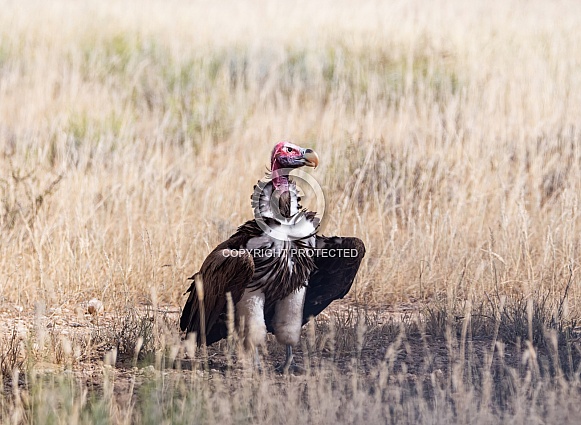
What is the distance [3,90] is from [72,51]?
148 centimetres

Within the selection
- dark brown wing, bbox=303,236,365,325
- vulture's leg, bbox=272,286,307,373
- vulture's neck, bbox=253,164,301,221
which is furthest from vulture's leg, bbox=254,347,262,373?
vulture's neck, bbox=253,164,301,221

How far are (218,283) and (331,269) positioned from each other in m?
0.67

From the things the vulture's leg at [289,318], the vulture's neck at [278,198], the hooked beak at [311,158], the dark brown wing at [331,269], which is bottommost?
the vulture's leg at [289,318]

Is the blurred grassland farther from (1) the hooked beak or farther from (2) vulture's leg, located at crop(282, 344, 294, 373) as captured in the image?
(1) the hooked beak

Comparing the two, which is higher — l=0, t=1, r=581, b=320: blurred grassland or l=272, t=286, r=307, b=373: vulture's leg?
l=0, t=1, r=581, b=320: blurred grassland

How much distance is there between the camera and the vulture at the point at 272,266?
464 cm

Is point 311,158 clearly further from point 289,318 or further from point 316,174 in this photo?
point 316,174

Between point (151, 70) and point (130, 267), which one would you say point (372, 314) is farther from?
point (151, 70)

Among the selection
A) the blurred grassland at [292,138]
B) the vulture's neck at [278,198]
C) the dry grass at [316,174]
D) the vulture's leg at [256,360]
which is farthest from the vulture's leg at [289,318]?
the blurred grassland at [292,138]

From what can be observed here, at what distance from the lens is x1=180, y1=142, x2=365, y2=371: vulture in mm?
4637

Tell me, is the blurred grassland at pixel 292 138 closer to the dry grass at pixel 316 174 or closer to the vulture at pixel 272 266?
the dry grass at pixel 316 174

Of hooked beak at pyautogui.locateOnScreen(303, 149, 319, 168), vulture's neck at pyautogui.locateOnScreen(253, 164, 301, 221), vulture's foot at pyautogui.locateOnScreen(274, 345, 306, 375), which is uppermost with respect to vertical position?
hooked beak at pyautogui.locateOnScreen(303, 149, 319, 168)

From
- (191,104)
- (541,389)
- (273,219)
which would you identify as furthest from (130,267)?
(191,104)

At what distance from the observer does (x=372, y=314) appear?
6000 mm
